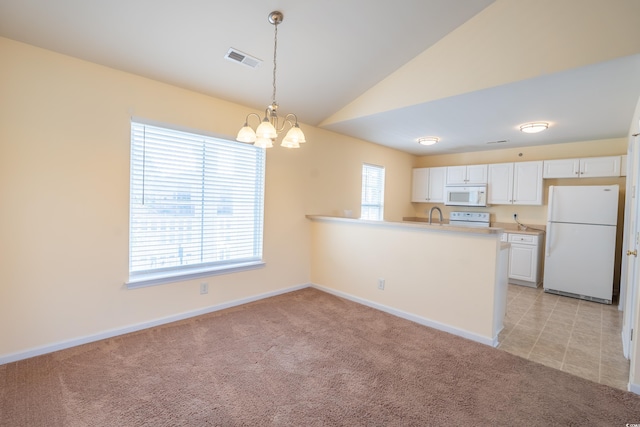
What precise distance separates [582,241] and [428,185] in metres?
2.68

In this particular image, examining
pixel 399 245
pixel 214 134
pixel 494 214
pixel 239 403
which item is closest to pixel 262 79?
pixel 214 134

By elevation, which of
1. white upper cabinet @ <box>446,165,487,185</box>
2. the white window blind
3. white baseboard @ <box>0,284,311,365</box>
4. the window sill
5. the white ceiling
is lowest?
white baseboard @ <box>0,284,311,365</box>

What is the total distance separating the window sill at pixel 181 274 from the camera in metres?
2.93

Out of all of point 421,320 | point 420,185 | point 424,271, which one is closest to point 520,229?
point 420,185

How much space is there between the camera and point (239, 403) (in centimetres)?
194

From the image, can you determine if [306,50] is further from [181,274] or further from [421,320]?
[421,320]

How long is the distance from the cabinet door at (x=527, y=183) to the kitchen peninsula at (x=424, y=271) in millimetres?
2590

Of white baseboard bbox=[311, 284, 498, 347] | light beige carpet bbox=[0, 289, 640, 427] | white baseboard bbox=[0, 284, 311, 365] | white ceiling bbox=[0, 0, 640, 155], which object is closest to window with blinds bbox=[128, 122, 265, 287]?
white baseboard bbox=[0, 284, 311, 365]

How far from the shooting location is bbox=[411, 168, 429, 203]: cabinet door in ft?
20.6

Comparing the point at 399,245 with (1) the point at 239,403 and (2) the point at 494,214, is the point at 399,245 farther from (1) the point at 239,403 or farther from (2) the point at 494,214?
(2) the point at 494,214

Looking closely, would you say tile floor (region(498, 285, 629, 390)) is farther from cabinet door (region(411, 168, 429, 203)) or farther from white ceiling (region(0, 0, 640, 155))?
cabinet door (region(411, 168, 429, 203))

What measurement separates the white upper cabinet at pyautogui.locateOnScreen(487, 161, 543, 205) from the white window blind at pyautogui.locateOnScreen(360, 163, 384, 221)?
194cm

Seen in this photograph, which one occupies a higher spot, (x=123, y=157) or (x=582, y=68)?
(x=582, y=68)

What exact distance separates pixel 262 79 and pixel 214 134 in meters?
0.83
